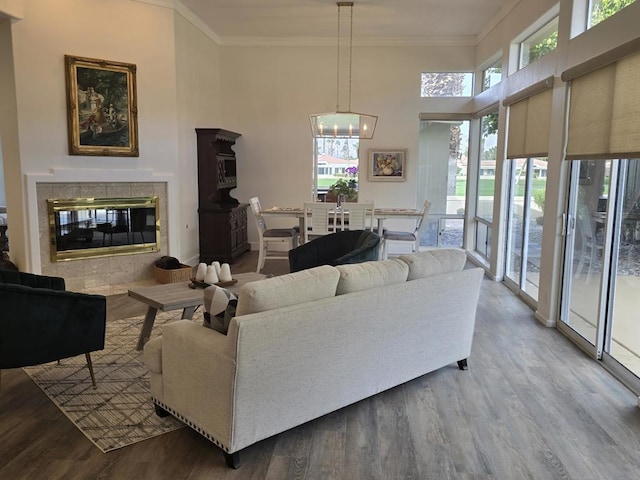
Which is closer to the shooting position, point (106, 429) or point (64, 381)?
point (106, 429)

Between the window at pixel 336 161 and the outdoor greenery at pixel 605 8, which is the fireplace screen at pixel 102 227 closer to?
the window at pixel 336 161

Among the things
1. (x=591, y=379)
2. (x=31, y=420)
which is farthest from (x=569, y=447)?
(x=31, y=420)

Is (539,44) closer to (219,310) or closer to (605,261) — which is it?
(605,261)

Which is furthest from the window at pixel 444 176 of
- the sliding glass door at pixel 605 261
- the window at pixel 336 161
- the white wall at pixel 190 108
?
the sliding glass door at pixel 605 261

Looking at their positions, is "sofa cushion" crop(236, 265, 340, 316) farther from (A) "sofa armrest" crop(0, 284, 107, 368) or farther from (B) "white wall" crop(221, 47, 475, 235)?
(B) "white wall" crop(221, 47, 475, 235)

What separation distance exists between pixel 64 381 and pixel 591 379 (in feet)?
12.5

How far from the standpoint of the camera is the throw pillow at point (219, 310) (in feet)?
9.06

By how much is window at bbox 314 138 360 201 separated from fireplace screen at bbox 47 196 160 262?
3.27 m

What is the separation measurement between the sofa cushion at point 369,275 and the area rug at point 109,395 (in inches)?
51.4

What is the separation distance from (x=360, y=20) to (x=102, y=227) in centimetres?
456

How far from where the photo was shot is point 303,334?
2.72 metres

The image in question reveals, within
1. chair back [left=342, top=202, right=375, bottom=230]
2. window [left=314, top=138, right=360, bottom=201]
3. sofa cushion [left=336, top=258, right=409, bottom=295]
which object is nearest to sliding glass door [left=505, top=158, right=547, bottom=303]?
chair back [left=342, top=202, right=375, bottom=230]

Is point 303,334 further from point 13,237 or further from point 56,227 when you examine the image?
point 13,237

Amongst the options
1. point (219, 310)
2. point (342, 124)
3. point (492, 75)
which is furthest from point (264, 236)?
point (219, 310)
